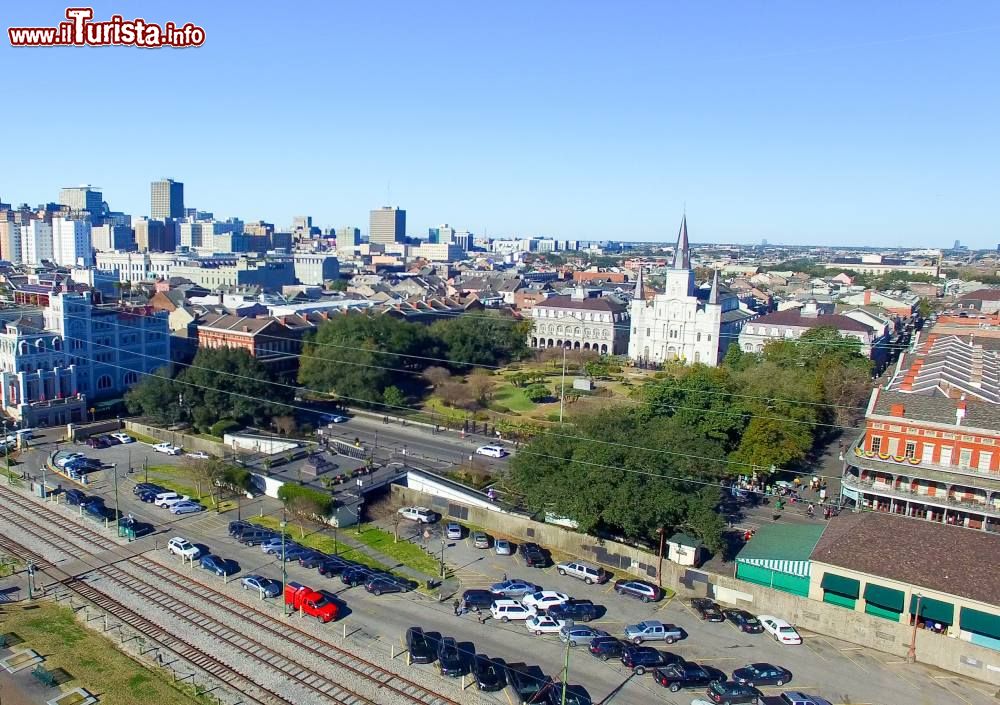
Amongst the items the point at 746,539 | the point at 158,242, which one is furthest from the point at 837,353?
the point at 158,242

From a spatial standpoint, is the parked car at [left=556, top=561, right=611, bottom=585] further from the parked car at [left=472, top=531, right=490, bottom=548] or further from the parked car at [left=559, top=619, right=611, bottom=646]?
the parked car at [left=559, top=619, right=611, bottom=646]

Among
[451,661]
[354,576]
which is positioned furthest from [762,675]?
[354,576]

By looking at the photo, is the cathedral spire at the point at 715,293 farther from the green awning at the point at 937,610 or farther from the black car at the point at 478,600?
the black car at the point at 478,600

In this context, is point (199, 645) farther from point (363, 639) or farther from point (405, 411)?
point (405, 411)

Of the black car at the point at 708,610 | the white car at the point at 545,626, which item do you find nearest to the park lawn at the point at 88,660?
the white car at the point at 545,626

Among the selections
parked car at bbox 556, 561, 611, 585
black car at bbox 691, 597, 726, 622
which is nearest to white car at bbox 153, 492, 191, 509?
parked car at bbox 556, 561, 611, 585

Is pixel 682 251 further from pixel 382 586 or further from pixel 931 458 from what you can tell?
pixel 382 586
